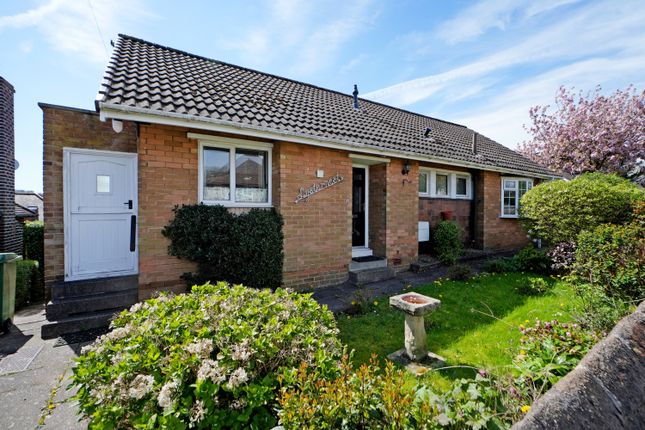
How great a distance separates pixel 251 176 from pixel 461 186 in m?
8.55

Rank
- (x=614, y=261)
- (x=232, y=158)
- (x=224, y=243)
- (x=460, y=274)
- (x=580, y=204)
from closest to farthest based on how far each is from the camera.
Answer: (x=614, y=261)
(x=224, y=243)
(x=232, y=158)
(x=580, y=204)
(x=460, y=274)

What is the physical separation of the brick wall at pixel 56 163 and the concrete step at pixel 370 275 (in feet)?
20.5

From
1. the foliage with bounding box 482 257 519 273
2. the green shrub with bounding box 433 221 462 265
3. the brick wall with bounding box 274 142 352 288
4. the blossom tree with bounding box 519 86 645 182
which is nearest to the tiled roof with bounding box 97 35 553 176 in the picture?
the brick wall with bounding box 274 142 352 288

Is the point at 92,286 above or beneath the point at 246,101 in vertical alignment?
beneath

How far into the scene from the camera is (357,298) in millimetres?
5715

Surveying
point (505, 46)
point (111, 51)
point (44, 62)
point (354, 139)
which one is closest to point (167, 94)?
point (44, 62)

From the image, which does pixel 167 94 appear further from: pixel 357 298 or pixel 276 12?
pixel 357 298

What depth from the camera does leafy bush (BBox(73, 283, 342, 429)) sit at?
180 cm

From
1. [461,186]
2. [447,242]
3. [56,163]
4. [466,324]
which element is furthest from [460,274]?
[56,163]

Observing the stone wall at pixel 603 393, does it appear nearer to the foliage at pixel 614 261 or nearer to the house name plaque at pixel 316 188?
the foliage at pixel 614 261

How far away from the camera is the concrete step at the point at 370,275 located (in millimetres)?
7339

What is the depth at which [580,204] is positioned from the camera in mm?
7504

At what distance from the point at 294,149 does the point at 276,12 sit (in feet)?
10.6

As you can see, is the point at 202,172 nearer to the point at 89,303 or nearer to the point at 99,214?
the point at 99,214
